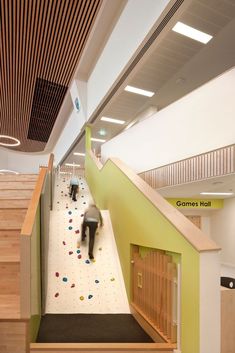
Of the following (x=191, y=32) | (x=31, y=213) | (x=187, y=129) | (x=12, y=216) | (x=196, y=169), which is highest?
(x=191, y=32)

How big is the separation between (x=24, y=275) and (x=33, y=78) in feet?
30.5

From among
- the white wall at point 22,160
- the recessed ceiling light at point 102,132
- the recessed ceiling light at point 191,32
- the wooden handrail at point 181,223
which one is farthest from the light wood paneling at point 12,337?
the white wall at point 22,160

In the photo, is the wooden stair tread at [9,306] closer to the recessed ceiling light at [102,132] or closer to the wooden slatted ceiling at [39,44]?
the wooden slatted ceiling at [39,44]

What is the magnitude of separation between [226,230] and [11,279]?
363 inches

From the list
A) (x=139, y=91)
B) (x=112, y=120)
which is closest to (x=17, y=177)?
(x=139, y=91)

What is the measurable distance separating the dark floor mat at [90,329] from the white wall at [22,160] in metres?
18.5

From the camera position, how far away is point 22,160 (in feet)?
70.8

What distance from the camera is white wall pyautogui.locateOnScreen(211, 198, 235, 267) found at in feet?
33.7

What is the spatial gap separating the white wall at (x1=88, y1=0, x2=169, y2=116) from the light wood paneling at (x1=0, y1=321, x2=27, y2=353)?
5.22 m

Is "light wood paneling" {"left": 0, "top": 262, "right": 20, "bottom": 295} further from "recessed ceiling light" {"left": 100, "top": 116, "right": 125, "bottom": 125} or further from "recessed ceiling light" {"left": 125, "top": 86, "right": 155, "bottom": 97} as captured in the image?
"recessed ceiling light" {"left": 100, "top": 116, "right": 125, "bottom": 125}

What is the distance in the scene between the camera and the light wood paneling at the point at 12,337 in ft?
8.34

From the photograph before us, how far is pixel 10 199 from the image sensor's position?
4.59 m

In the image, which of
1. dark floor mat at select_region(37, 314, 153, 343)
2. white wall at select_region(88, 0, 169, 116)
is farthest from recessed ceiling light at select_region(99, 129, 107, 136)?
dark floor mat at select_region(37, 314, 153, 343)

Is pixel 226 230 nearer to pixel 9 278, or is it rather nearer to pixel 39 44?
pixel 39 44
